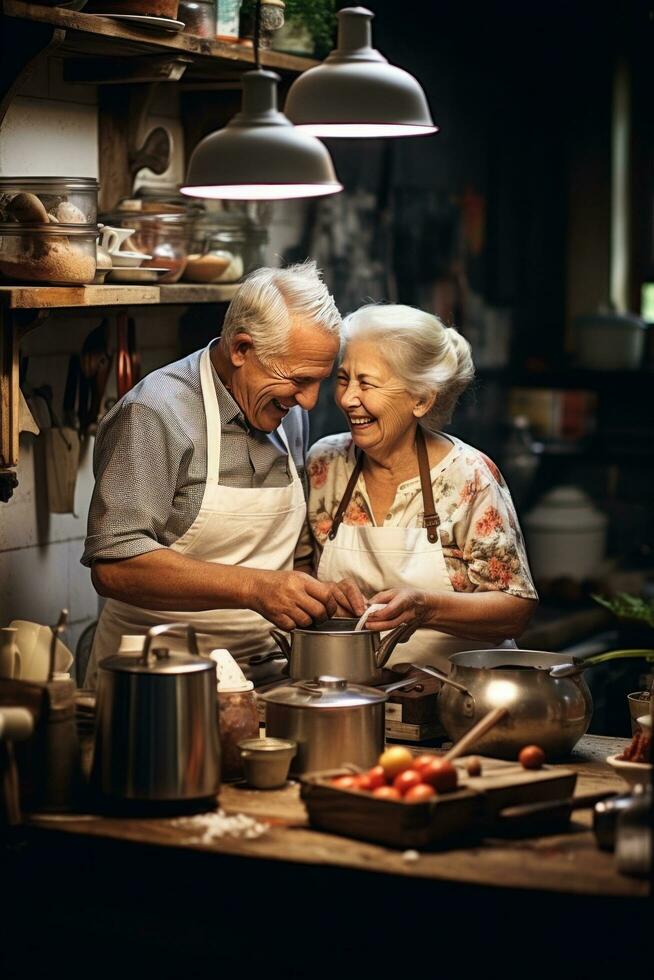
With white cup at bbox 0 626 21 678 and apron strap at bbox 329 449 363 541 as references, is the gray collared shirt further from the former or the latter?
white cup at bbox 0 626 21 678

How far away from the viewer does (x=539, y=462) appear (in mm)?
7172

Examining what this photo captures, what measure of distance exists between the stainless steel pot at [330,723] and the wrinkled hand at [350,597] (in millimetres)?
551

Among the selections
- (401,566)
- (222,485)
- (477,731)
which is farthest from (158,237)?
(477,731)

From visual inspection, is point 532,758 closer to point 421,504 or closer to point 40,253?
point 421,504

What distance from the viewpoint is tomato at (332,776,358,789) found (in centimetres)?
261

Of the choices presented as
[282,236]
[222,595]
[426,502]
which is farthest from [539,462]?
[222,595]

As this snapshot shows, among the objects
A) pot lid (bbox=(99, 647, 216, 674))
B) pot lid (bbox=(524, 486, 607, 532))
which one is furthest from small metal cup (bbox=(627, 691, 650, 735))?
pot lid (bbox=(524, 486, 607, 532))

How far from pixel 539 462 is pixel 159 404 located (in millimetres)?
3893

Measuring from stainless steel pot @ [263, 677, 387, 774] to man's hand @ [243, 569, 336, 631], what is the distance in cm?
49

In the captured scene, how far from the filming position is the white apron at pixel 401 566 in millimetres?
3721

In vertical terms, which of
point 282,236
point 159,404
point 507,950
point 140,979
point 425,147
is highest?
point 425,147

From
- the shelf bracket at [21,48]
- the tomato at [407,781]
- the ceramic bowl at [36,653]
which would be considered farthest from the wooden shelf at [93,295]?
the tomato at [407,781]

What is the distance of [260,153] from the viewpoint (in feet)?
9.62

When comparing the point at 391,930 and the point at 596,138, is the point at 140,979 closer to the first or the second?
the point at 391,930
